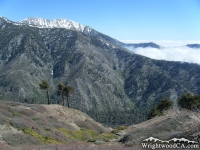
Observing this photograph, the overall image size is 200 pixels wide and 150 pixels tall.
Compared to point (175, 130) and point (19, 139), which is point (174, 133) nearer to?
point (175, 130)

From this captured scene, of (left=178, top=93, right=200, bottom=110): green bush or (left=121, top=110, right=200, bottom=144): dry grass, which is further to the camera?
(left=178, top=93, right=200, bottom=110): green bush

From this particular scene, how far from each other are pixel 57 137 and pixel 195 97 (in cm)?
6481

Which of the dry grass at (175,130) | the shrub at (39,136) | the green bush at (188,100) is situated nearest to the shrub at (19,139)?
the shrub at (39,136)

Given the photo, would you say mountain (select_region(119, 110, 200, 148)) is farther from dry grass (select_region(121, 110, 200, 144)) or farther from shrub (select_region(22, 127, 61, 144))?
shrub (select_region(22, 127, 61, 144))

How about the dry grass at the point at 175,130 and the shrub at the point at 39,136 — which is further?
the shrub at the point at 39,136

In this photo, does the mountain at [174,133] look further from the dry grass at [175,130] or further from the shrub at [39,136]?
the shrub at [39,136]

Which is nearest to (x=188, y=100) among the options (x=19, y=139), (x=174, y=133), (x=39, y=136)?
(x=39, y=136)

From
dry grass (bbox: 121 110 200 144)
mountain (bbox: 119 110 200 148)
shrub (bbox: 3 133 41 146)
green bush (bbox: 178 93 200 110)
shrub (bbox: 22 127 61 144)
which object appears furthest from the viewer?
green bush (bbox: 178 93 200 110)

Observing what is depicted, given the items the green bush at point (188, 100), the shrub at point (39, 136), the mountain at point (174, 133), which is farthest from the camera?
the green bush at point (188, 100)

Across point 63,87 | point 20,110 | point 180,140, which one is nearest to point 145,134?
point 180,140

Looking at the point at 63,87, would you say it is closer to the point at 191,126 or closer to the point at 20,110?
the point at 20,110

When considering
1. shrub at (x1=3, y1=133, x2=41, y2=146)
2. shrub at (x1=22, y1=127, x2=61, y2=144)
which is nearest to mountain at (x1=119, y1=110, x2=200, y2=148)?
shrub at (x1=3, y1=133, x2=41, y2=146)

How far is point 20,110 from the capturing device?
176ft

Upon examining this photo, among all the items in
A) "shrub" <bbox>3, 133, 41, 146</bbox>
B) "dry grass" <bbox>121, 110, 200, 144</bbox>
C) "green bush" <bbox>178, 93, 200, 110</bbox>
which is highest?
"dry grass" <bbox>121, 110, 200, 144</bbox>
